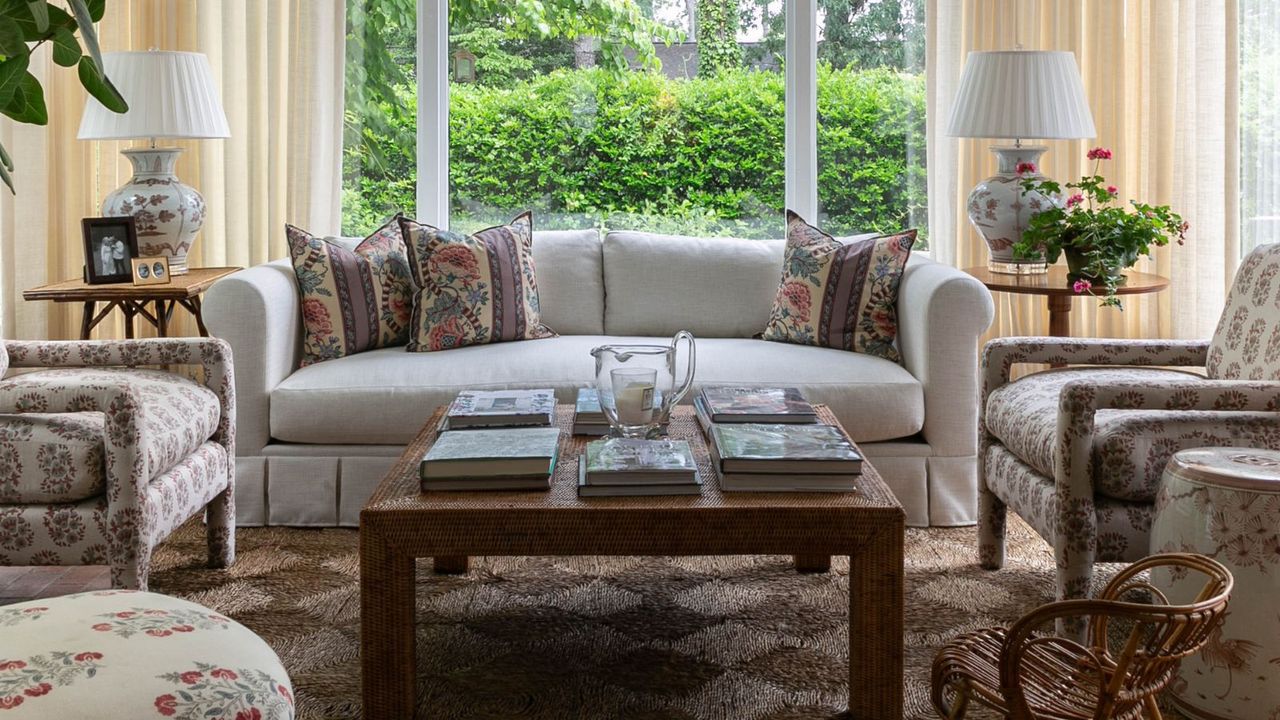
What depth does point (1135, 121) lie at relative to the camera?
15.3ft

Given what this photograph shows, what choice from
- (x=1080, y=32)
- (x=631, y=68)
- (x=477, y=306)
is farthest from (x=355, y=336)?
(x=1080, y=32)

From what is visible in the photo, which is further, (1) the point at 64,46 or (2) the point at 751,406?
(2) the point at 751,406

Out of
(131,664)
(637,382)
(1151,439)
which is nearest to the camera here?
(131,664)

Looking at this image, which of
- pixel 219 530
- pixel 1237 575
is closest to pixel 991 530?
pixel 1237 575

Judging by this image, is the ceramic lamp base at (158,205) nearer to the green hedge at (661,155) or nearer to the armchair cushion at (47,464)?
the green hedge at (661,155)

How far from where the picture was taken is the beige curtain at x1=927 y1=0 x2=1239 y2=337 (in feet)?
15.0

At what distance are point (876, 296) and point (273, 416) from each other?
1782 millimetres

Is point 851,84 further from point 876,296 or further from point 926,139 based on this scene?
point 876,296

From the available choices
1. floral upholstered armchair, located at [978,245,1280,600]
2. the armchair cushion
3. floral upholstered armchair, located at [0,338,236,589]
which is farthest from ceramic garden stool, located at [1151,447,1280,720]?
the armchair cushion

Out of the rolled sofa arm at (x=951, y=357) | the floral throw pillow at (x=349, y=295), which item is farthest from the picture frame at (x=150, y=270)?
the rolled sofa arm at (x=951, y=357)

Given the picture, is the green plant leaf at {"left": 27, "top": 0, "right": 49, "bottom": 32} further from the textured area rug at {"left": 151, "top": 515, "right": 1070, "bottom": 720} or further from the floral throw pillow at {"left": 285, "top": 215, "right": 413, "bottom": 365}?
the floral throw pillow at {"left": 285, "top": 215, "right": 413, "bottom": 365}

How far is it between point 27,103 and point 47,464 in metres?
1.92

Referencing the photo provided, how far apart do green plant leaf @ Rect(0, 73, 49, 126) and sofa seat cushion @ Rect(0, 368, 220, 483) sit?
5.89 feet

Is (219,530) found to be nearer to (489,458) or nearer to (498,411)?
(498,411)
